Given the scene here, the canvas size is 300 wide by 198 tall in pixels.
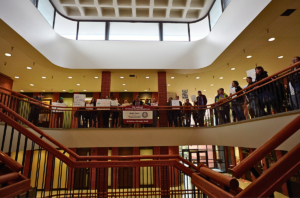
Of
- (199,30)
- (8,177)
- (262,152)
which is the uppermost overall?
(199,30)

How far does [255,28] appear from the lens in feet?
23.1

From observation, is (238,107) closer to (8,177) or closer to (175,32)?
(8,177)

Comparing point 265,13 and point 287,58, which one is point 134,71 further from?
point 287,58

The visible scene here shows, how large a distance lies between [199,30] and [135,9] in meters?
3.93

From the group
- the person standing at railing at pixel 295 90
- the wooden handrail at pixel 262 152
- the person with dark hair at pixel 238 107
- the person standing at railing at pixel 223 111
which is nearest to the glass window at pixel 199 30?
the person standing at railing at pixel 223 111

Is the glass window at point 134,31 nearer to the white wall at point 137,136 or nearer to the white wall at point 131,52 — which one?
the white wall at point 131,52

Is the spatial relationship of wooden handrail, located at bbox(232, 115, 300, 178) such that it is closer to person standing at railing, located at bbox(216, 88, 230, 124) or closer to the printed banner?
person standing at railing, located at bbox(216, 88, 230, 124)

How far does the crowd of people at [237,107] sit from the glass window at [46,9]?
4.39 meters

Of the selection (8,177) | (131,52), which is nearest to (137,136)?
(131,52)

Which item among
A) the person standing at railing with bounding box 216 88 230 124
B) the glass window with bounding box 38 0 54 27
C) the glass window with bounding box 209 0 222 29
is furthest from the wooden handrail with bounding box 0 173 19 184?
the glass window with bounding box 209 0 222 29

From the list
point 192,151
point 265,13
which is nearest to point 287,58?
point 265,13

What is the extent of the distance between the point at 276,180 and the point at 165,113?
784 cm

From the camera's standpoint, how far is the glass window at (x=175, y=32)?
1139 centimetres

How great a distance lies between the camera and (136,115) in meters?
8.50
